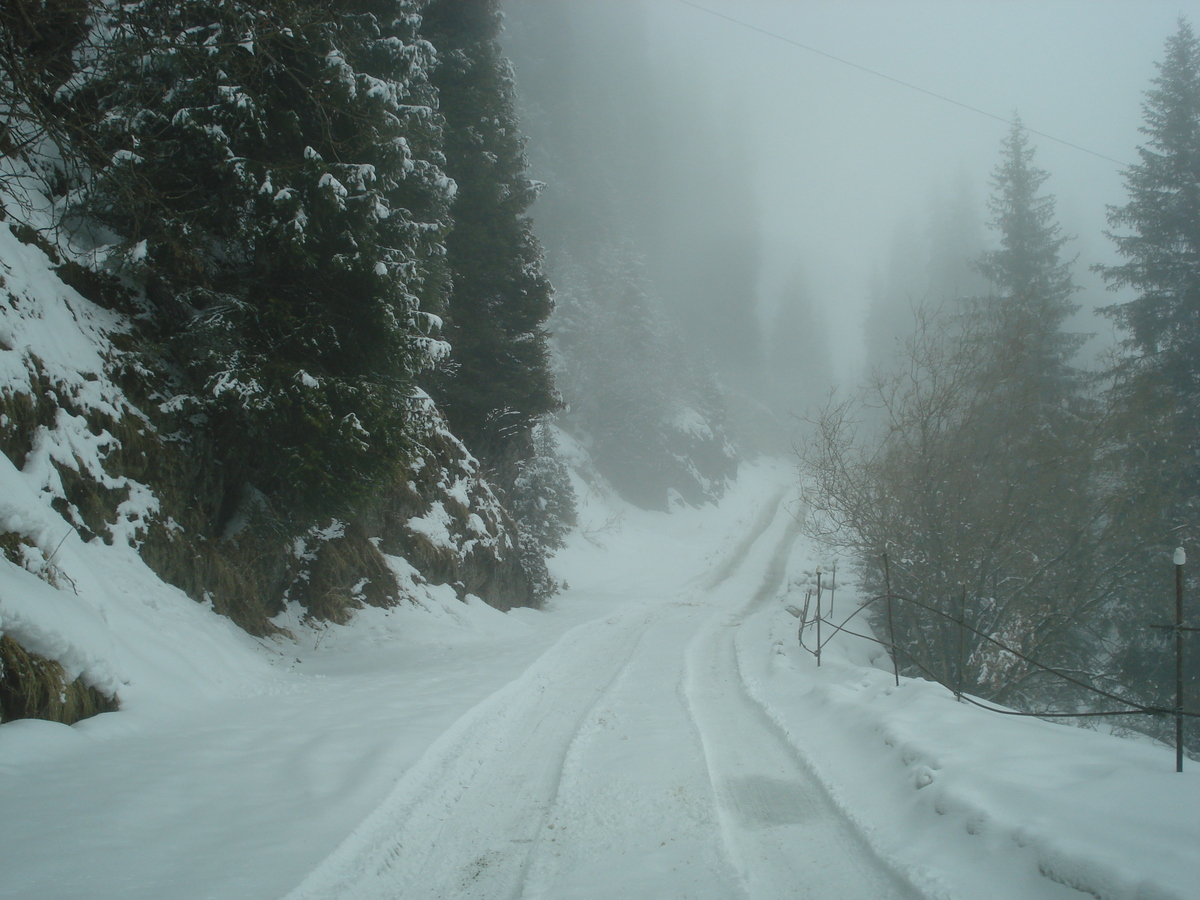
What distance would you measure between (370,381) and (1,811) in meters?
5.47

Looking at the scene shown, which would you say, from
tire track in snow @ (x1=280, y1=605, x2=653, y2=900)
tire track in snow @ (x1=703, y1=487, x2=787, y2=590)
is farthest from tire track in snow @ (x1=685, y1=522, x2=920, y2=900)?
tire track in snow @ (x1=703, y1=487, x2=787, y2=590)

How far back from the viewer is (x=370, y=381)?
7594 millimetres

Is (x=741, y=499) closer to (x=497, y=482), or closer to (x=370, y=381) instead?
(x=497, y=482)

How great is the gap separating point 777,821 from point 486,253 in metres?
13.5

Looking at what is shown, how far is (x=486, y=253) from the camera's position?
14422 mm

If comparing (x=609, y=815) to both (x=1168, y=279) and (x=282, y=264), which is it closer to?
(x=282, y=264)

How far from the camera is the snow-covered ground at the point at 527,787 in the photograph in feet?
9.02

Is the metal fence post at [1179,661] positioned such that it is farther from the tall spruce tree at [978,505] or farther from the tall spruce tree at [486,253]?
the tall spruce tree at [486,253]

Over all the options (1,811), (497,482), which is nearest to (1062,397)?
(497,482)

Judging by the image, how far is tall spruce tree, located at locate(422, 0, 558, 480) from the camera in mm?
14109

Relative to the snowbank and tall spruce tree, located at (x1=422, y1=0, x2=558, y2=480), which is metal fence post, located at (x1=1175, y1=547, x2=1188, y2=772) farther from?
tall spruce tree, located at (x1=422, y1=0, x2=558, y2=480)

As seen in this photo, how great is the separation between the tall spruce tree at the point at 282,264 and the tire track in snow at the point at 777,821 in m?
4.92

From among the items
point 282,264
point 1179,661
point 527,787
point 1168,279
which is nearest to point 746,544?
point 1168,279

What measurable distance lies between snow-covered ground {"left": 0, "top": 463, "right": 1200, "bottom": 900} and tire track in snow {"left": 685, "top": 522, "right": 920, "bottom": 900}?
20mm
